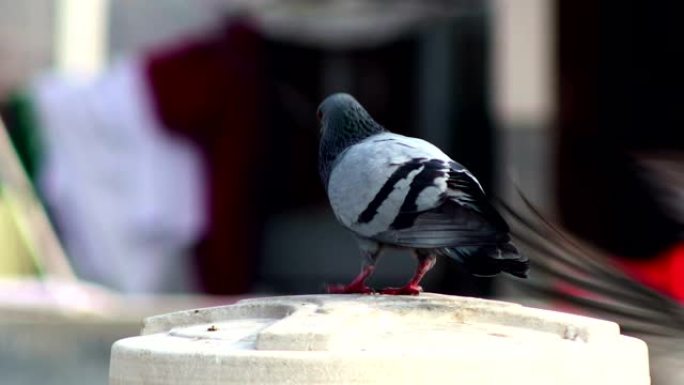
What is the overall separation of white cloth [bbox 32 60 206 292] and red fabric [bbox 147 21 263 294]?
8cm

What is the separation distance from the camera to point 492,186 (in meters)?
9.45

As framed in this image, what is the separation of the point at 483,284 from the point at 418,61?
1.56 metres

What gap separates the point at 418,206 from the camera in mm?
2883

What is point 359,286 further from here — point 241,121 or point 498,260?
point 241,121

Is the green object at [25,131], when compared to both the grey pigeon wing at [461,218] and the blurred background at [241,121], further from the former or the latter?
the grey pigeon wing at [461,218]

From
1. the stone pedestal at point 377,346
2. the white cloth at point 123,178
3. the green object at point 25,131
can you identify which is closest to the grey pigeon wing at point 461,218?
the stone pedestal at point 377,346

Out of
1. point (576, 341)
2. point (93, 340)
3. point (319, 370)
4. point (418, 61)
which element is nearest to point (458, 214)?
point (576, 341)

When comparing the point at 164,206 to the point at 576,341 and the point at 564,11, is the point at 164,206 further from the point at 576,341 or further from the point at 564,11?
the point at 576,341

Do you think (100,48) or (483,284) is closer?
(483,284)

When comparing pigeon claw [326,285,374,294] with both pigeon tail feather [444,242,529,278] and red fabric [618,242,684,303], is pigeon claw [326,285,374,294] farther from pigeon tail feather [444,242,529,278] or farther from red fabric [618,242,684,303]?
red fabric [618,242,684,303]

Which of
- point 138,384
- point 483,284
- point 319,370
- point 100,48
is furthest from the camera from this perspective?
point 100,48

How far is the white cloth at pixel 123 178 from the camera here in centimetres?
915

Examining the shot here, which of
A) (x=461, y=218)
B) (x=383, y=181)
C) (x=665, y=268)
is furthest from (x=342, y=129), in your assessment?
(x=665, y=268)

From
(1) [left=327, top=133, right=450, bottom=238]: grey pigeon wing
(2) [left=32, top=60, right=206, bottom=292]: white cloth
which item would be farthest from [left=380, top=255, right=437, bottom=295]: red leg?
(2) [left=32, top=60, right=206, bottom=292]: white cloth
